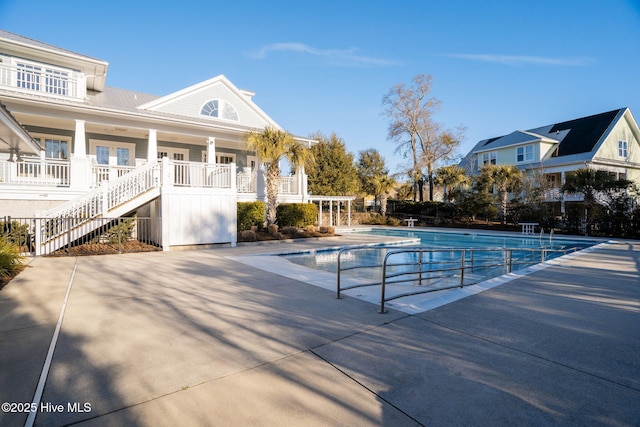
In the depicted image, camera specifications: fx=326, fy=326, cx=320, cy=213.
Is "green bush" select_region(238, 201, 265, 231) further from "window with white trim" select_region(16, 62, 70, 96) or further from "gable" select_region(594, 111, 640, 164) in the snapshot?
"gable" select_region(594, 111, 640, 164)

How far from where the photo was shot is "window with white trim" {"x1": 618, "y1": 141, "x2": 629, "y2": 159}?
2745 cm

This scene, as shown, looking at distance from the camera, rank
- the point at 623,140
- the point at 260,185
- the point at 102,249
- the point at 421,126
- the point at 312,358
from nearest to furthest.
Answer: the point at 312,358, the point at 102,249, the point at 260,185, the point at 623,140, the point at 421,126

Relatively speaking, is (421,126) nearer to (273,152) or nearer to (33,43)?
(273,152)

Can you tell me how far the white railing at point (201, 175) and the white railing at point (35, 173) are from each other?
4628mm

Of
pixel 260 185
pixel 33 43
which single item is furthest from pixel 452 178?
pixel 33 43

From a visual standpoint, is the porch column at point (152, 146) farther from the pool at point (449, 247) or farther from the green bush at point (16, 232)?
the pool at point (449, 247)

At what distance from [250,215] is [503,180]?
17.7 meters

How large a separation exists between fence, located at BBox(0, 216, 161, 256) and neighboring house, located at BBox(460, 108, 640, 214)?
2533cm

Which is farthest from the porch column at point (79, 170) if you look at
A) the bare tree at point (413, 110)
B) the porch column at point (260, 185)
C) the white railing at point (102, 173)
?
the bare tree at point (413, 110)

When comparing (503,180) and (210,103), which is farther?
(503,180)

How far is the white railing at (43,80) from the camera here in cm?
1359

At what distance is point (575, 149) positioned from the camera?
87.5 feet

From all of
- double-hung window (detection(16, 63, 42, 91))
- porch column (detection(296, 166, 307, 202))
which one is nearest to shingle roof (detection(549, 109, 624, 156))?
porch column (detection(296, 166, 307, 202))

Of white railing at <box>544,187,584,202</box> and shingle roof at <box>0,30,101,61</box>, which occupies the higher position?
shingle roof at <box>0,30,101,61</box>
